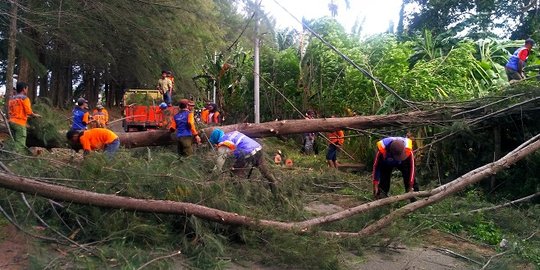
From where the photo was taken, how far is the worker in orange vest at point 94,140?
7.27 meters

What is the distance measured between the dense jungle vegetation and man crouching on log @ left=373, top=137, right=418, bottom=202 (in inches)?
23.3

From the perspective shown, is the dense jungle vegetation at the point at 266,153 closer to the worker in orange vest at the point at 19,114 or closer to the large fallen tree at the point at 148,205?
the large fallen tree at the point at 148,205

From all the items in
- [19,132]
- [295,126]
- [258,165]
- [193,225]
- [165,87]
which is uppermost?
[165,87]

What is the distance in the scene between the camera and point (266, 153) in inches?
302

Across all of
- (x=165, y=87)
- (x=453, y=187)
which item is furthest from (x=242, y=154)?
(x=165, y=87)

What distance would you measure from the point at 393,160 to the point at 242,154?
196 cm

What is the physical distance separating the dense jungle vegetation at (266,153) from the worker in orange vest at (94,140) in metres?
0.19

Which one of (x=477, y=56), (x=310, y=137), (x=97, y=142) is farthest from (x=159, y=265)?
(x=477, y=56)

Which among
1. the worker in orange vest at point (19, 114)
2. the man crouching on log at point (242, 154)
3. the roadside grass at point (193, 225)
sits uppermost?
the worker in orange vest at point (19, 114)

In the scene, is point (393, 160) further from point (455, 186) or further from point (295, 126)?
point (295, 126)

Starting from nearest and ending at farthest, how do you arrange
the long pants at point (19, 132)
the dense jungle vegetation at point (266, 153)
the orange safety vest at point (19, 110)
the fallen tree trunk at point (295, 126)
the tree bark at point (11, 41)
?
1. the dense jungle vegetation at point (266, 153)
2. the long pants at point (19, 132)
3. the orange safety vest at point (19, 110)
4. the fallen tree trunk at point (295, 126)
5. the tree bark at point (11, 41)

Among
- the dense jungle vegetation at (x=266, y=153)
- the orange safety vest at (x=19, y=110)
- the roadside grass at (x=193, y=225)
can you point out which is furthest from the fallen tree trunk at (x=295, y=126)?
the roadside grass at (x=193, y=225)

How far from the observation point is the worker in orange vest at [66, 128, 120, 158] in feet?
23.8

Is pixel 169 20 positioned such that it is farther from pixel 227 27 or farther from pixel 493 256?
pixel 493 256
